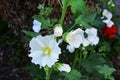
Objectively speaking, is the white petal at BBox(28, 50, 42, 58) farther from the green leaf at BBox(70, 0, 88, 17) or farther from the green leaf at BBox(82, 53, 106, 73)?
the green leaf at BBox(82, 53, 106, 73)

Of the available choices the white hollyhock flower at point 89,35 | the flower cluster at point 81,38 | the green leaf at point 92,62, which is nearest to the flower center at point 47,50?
the flower cluster at point 81,38

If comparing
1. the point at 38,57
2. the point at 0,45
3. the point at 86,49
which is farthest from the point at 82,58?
the point at 0,45

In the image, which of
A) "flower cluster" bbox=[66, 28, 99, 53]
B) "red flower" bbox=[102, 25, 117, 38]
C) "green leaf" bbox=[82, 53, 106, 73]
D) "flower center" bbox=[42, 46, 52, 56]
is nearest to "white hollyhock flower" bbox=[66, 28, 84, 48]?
"flower cluster" bbox=[66, 28, 99, 53]

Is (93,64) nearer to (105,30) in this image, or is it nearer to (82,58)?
(82,58)

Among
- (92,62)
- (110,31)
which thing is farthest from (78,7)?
(110,31)

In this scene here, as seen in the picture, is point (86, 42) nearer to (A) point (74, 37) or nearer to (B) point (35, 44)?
(A) point (74, 37)
